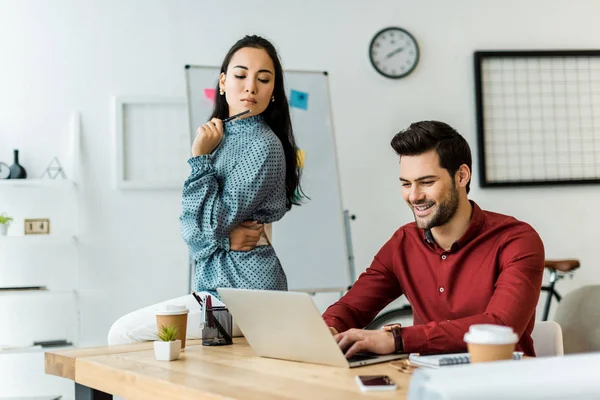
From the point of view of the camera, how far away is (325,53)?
4.02m

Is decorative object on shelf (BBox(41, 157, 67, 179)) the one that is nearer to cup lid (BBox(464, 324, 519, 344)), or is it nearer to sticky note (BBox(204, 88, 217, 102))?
sticky note (BBox(204, 88, 217, 102))

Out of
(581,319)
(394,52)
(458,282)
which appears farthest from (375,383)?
(394,52)

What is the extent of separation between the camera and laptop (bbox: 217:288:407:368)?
4.00 ft

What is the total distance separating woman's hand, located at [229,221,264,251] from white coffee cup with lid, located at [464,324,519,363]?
939 millimetres

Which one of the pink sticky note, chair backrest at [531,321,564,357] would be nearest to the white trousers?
chair backrest at [531,321,564,357]

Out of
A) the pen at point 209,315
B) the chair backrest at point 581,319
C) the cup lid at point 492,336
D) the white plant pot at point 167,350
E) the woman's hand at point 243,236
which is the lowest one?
the chair backrest at point 581,319

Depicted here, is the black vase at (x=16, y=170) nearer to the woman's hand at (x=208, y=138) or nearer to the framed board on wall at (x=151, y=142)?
the framed board on wall at (x=151, y=142)

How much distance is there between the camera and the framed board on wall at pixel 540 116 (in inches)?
164

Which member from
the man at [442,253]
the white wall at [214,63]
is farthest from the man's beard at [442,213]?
the white wall at [214,63]

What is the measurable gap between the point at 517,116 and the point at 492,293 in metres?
2.75

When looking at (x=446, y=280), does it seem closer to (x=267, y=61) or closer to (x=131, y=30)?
(x=267, y=61)

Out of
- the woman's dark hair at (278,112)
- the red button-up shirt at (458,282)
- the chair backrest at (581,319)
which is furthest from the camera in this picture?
the chair backrest at (581,319)

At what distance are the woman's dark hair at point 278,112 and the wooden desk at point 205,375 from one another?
0.65 meters

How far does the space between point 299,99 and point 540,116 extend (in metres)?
1.51
